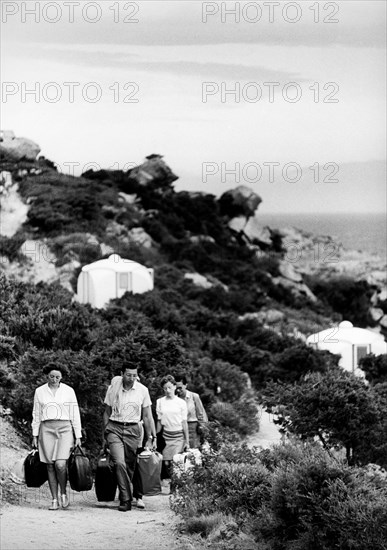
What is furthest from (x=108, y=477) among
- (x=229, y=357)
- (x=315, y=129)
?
(x=315, y=129)

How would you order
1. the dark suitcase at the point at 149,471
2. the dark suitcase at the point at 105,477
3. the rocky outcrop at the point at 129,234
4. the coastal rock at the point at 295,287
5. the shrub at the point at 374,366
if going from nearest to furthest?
the dark suitcase at the point at 105,477 → the dark suitcase at the point at 149,471 → the shrub at the point at 374,366 → the rocky outcrop at the point at 129,234 → the coastal rock at the point at 295,287

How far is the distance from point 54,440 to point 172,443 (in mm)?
2197

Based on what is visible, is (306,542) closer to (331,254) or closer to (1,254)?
(1,254)

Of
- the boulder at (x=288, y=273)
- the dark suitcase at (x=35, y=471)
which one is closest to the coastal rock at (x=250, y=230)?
the boulder at (x=288, y=273)

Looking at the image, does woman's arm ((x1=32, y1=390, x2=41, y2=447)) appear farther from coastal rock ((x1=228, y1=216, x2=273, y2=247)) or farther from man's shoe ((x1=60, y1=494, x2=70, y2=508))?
coastal rock ((x1=228, y1=216, x2=273, y2=247))

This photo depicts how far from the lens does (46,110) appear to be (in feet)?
258

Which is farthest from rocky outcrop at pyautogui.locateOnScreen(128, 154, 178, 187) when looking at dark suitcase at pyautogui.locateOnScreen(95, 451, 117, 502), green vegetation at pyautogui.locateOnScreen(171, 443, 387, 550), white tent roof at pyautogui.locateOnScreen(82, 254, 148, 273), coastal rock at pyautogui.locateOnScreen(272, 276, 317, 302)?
green vegetation at pyautogui.locateOnScreen(171, 443, 387, 550)

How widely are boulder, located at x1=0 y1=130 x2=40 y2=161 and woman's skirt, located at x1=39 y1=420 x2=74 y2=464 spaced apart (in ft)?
211

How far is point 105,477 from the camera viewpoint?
11734 mm

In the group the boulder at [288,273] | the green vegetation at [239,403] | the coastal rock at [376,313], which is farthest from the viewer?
the coastal rock at [376,313]

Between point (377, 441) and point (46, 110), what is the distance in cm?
6436

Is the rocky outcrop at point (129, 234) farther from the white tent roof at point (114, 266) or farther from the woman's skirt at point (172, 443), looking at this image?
the woman's skirt at point (172, 443)

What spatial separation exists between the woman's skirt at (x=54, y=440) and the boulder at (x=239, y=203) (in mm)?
69171

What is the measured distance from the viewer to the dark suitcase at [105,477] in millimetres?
11711
